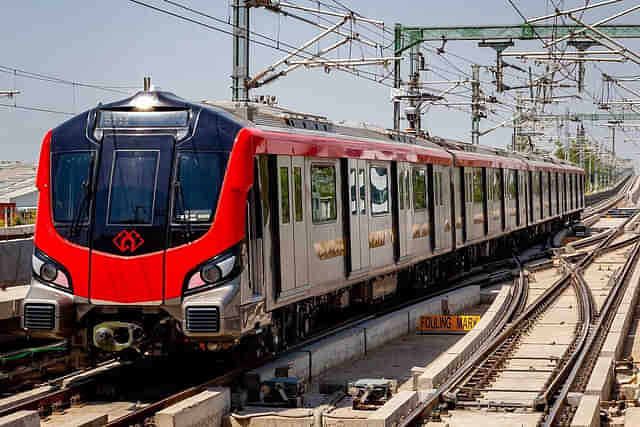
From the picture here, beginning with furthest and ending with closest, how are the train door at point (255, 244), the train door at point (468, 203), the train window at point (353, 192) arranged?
the train door at point (468, 203)
the train window at point (353, 192)
the train door at point (255, 244)

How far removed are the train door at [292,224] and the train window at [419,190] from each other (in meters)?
6.59

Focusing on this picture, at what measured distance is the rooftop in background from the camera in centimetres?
5728

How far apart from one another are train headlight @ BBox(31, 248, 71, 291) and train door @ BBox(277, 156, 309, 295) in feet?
7.96

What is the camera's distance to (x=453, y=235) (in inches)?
912

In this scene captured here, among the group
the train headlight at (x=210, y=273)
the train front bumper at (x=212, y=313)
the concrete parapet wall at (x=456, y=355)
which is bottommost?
the concrete parapet wall at (x=456, y=355)

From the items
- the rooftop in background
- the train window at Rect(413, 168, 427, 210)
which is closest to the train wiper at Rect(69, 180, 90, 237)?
the train window at Rect(413, 168, 427, 210)

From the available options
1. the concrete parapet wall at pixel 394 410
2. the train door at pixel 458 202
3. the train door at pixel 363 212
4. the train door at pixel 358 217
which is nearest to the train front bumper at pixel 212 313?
the concrete parapet wall at pixel 394 410

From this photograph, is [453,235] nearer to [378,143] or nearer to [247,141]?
[378,143]

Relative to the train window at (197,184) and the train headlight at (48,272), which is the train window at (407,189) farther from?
the train headlight at (48,272)

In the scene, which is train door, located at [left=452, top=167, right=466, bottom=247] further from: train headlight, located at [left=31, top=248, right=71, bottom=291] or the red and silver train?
train headlight, located at [left=31, top=248, right=71, bottom=291]

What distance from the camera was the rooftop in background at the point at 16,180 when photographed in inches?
2255

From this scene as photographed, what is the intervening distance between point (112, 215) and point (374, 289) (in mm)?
7430

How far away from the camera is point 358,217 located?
15398 millimetres

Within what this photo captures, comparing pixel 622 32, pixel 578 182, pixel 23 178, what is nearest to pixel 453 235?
pixel 622 32
